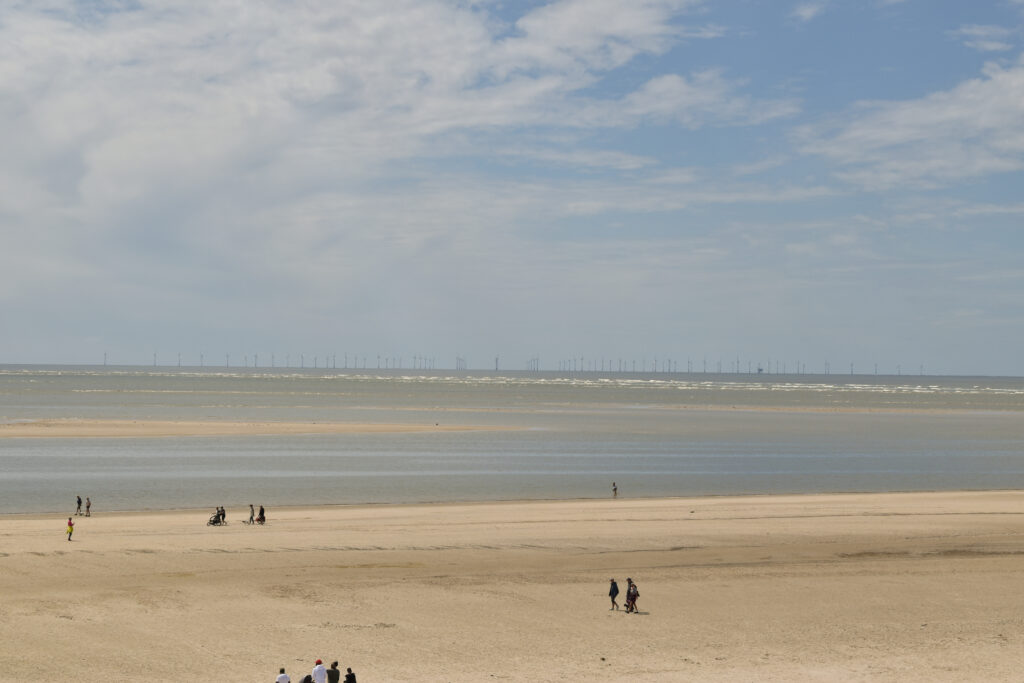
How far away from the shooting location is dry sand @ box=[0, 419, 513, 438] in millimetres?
82625

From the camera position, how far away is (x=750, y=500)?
46.7 m

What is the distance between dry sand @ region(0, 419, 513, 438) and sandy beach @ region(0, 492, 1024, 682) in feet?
151

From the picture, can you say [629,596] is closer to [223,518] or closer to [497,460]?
[223,518]

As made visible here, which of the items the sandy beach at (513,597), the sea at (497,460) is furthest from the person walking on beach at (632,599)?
the sea at (497,460)

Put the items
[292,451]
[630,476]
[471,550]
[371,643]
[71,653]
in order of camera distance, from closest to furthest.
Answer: [71,653]
[371,643]
[471,550]
[630,476]
[292,451]

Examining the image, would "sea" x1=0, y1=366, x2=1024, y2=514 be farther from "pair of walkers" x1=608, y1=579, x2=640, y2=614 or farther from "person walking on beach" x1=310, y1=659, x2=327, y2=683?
"person walking on beach" x1=310, y1=659, x2=327, y2=683

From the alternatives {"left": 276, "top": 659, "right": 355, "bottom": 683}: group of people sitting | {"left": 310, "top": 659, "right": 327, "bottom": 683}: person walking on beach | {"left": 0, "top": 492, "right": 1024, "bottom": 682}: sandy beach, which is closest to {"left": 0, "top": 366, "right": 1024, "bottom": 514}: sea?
{"left": 0, "top": 492, "right": 1024, "bottom": 682}: sandy beach

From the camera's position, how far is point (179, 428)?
8888 cm

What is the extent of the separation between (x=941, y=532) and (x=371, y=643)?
24660 millimetres

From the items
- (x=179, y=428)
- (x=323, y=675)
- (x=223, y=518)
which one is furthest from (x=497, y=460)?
(x=323, y=675)

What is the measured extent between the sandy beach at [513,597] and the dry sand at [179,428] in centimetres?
4592

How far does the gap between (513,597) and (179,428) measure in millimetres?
69441

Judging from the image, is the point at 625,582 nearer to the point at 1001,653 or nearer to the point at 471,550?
the point at 471,550

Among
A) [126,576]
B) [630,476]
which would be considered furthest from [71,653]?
[630,476]
